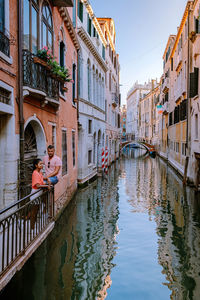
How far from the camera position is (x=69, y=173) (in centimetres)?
1155

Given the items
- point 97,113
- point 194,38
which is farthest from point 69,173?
point 194,38

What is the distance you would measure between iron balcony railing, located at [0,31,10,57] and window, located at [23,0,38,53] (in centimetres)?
114

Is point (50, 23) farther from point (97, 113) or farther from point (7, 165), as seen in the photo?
point (97, 113)

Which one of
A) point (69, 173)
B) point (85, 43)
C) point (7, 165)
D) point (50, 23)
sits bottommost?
point (69, 173)

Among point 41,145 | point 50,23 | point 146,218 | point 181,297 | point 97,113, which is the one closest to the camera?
point 181,297

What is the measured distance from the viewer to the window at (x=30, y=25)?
21.7 ft

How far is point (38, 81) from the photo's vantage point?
6.88 m

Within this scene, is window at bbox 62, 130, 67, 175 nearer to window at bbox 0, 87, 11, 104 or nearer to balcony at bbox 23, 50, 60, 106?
balcony at bbox 23, 50, 60, 106

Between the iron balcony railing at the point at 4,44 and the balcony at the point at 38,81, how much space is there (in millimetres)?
659

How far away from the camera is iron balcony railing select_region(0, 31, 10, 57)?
523 cm

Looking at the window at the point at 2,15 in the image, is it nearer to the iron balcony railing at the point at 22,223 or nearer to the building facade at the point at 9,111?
the building facade at the point at 9,111

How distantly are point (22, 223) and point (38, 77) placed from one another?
10.8 feet

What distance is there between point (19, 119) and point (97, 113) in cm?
1411

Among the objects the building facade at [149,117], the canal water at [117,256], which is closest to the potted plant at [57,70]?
the canal water at [117,256]
